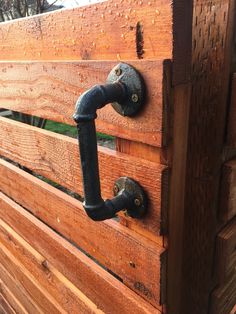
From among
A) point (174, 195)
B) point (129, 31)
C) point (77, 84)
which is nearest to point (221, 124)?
point (174, 195)

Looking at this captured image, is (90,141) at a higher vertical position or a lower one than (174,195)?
higher

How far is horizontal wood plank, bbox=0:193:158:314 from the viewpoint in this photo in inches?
41.4

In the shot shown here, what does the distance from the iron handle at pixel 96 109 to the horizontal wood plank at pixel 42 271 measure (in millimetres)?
713

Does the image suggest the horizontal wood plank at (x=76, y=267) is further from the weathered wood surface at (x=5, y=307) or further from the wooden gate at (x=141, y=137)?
the weathered wood surface at (x=5, y=307)

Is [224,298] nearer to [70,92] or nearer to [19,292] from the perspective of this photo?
[70,92]

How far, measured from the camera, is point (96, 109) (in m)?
0.73

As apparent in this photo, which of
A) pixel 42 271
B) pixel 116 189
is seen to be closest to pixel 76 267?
pixel 42 271

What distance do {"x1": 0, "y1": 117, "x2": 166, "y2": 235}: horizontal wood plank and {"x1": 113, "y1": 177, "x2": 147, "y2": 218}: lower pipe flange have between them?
14 millimetres

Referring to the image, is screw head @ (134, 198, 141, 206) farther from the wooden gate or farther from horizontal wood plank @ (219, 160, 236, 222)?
A: horizontal wood plank @ (219, 160, 236, 222)

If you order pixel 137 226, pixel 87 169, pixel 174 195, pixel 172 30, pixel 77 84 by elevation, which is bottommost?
pixel 137 226

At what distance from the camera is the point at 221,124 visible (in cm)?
83

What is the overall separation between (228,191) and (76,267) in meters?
0.76

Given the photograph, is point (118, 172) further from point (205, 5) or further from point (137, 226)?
point (205, 5)

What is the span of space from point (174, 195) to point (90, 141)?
28 centimetres
